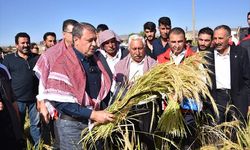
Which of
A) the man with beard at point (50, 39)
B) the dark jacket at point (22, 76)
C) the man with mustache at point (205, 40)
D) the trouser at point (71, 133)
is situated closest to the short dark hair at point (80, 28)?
the trouser at point (71, 133)

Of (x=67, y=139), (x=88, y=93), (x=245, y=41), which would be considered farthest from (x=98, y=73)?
(x=245, y=41)

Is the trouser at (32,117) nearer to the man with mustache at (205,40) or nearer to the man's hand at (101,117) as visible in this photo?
the man with mustache at (205,40)

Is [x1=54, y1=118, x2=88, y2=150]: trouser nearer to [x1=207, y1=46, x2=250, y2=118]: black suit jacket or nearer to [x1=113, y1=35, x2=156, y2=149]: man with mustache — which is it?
[x1=113, y1=35, x2=156, y2=149]: man with mustache

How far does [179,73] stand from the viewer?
8.86 feet

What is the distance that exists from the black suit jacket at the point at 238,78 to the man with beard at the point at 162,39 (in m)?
1.14

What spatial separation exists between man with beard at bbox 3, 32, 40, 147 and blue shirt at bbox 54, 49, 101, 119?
2.68 meters

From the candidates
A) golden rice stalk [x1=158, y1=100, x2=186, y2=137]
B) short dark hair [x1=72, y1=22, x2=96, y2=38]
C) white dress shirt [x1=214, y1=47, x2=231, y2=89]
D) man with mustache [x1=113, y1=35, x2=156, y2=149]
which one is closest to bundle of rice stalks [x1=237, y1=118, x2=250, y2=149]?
white dress shirt [x1=214, y1=47, x2=231, y2=89]

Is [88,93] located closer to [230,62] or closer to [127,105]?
[127,105]

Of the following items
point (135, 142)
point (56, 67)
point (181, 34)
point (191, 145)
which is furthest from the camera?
point (181, 34)

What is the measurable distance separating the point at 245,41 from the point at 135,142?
323 centimetres

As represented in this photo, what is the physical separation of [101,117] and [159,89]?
52cm

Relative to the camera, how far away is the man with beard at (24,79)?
527 centimetres

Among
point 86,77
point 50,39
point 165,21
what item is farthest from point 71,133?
point 50,39

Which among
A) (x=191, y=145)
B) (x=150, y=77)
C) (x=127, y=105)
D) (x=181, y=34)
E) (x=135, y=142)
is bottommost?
(x=191, y=145)
